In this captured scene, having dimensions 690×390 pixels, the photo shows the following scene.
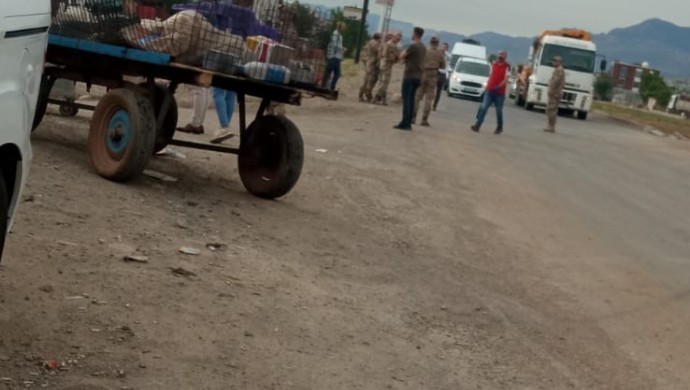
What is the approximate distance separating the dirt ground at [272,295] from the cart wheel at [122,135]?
0.19 m

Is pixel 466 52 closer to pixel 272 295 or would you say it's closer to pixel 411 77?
pixel 411 77

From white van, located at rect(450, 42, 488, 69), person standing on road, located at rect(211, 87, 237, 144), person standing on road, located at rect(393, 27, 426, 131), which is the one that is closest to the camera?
person standing on road, located at rect(211, 87, 237, 144)

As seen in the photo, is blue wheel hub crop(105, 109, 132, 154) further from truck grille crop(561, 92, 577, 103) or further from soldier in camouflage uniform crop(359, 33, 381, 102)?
truck grille crop(561, 92, 577, 103)

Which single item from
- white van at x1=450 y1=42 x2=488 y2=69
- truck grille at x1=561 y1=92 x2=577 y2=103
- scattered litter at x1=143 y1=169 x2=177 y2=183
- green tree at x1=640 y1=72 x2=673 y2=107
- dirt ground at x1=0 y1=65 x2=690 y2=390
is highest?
green tree at x1=640 y1=72 x2=673 y2=107

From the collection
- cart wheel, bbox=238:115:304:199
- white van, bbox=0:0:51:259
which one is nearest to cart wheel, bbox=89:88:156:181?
cart wheel, bbox=238:115:304:199

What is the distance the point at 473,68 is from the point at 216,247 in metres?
40.6

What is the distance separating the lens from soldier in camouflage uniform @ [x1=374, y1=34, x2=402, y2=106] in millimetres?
29891

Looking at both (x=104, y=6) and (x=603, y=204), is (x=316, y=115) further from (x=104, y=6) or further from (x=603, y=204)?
(x=104, y=6)

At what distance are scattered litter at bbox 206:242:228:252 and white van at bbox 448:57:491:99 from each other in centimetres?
3860

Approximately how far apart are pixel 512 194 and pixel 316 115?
33.3 ft

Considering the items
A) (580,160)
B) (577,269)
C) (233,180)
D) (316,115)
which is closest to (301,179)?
(233,180)

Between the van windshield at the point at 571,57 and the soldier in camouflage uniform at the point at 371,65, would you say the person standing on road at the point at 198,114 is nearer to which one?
the soldier in camouflage uniform at the point at 371,65

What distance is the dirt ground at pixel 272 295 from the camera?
20.0ft

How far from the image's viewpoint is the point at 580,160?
22234 mm
